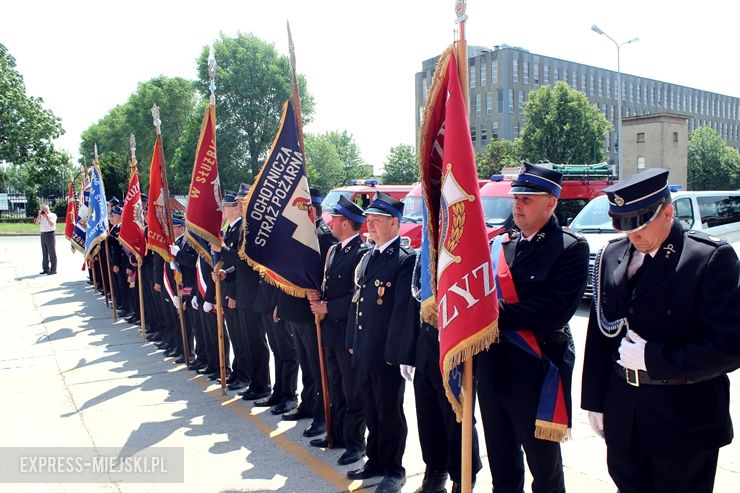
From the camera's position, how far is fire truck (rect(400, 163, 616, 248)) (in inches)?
519

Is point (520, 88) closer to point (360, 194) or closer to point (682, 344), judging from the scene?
point (360, 194)

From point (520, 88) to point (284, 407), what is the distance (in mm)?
74261

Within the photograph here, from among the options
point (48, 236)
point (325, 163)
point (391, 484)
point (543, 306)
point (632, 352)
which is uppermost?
point (325, 163)

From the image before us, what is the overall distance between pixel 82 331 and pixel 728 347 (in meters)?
10.5

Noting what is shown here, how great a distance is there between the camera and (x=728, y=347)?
2547 millimetres

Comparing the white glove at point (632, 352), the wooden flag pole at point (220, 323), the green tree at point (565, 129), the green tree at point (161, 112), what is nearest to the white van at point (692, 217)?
the wooden flag pole at point (220, 323)

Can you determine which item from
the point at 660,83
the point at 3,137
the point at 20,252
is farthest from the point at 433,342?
the point at 660,83

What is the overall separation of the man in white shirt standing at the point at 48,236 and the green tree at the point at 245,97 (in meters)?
31.3

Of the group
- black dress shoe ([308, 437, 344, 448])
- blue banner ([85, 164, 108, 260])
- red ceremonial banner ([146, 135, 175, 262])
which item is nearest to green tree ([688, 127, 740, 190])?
blue banner ([85, 164, 108, 260])

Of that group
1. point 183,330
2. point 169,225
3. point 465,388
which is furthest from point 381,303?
point 169,225

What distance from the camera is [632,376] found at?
281 centimetres

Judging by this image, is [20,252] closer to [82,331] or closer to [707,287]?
[82,331]

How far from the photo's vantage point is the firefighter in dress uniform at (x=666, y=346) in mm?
2611

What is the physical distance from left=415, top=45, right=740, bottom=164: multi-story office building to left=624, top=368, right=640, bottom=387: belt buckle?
6571 centimetres
